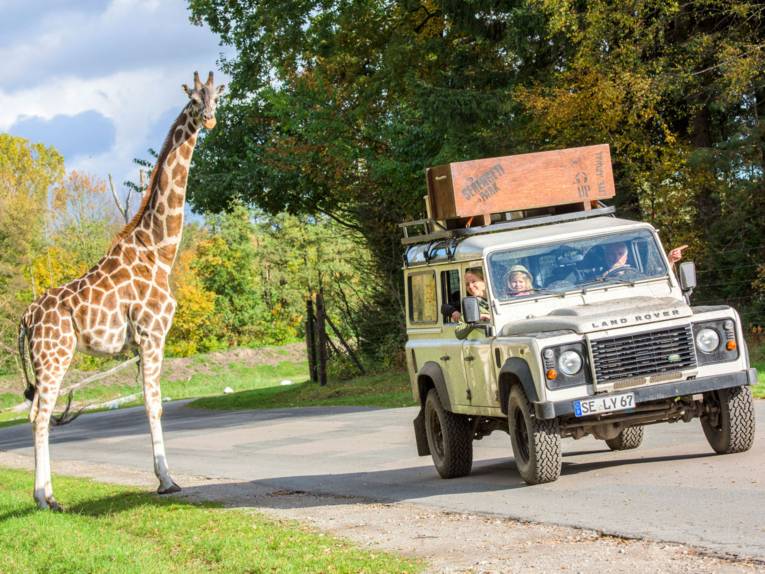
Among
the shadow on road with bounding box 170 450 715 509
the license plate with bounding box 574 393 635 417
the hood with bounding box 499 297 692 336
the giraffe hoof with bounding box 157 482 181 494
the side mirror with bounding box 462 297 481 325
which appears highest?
the side mirror with bounding box 462 297 481 325

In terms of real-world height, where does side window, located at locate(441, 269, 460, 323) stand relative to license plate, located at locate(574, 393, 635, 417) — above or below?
above

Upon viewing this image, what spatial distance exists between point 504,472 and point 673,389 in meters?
2.94

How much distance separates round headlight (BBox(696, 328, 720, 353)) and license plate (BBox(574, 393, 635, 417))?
0.82 meters

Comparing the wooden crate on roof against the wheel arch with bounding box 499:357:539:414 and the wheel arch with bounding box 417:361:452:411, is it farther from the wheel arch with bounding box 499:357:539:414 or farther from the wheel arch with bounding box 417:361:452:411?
the wheel arch with bounding box 499:357:539:414

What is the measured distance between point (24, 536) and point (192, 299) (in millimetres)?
59189

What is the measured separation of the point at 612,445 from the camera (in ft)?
45.8

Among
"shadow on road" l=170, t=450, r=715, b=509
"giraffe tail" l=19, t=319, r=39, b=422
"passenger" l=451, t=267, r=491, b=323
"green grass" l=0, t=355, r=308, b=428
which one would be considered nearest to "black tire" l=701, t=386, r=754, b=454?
"shadow on road" l=170, t=450, r=715, b=509

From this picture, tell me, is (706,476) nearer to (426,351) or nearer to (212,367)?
(426,351)

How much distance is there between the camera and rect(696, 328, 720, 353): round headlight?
10883mm

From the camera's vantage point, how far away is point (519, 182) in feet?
42.4

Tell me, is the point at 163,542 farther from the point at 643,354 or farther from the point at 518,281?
the point at 643,354

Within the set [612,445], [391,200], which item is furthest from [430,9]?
[612,445]

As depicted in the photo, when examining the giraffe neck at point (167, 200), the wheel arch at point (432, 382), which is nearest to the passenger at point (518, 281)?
the wheel arch at point (432, 382)

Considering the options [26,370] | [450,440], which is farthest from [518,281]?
[26,370]
